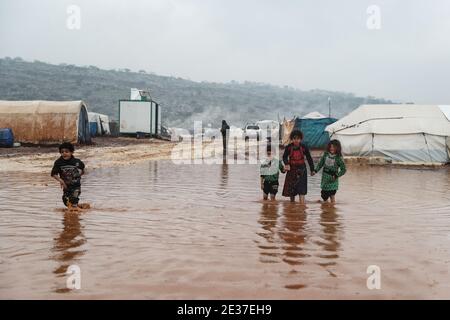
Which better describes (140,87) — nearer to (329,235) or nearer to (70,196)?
(70,196)

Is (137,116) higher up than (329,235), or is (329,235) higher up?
(137,116)

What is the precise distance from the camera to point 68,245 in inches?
207

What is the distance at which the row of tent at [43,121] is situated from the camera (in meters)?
25.0

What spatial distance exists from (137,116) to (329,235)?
2965 centimetres

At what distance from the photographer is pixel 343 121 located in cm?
2248

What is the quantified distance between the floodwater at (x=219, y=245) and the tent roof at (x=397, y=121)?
11.0 m

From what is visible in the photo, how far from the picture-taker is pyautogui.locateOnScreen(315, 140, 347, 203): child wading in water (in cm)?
882

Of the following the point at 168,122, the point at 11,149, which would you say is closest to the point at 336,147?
the point at 11,149

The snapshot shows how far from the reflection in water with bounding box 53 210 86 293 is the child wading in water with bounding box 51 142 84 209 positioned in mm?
814

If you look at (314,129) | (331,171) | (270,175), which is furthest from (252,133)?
(331,171)

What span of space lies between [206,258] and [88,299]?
1.38 metres

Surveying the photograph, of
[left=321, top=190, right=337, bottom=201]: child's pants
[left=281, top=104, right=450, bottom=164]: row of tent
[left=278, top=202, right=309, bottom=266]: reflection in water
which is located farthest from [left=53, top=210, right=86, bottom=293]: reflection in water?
[left=281, top=104, right=450, bottom=164]: row of tent

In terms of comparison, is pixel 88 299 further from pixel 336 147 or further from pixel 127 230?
pixel 336 147
